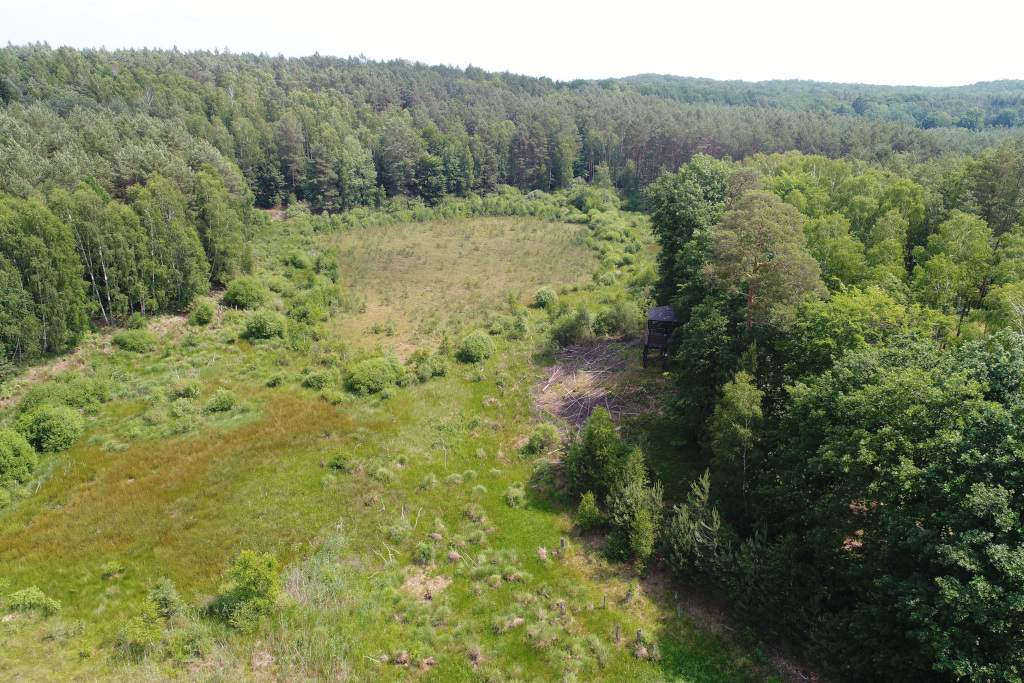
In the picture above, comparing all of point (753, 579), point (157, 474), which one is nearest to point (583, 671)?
point (753, 579)

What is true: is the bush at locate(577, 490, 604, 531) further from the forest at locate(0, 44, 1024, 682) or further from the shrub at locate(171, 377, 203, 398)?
the shrub at locate(171, 377, 203, 398)

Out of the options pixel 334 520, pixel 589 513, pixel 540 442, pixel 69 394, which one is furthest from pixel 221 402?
pixel 589 513

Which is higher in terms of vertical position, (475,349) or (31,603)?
(475,349)

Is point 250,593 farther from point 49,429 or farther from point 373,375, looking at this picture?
point 49,429

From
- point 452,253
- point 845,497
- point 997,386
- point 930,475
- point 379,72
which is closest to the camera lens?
point 930,475

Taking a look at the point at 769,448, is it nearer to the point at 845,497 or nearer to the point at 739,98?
the point at 845,497

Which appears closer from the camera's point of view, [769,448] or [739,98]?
[769,448]
